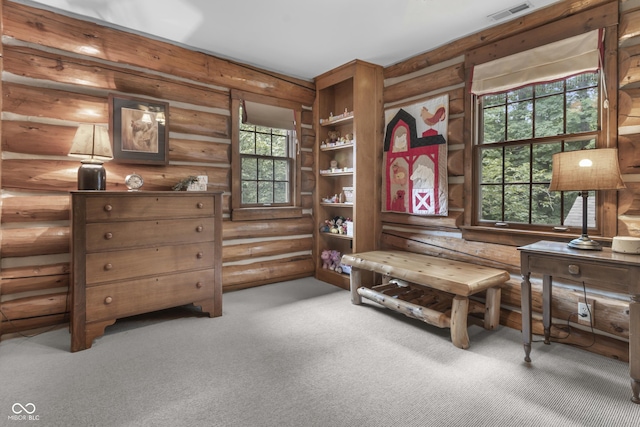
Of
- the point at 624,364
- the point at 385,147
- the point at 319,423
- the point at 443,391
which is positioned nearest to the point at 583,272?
the point at 624,364

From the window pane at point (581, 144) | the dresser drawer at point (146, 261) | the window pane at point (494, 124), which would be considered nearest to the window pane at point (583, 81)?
the window pane at point (581, 144)

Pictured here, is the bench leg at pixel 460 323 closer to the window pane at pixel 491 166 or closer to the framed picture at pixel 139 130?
the window pane at pixel 491 166

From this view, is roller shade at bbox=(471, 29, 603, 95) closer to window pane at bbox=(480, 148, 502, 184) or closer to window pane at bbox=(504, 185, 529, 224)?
window pane at bbox=(480, 148, 502, 184)

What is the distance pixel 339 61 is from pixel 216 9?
1735 millimetres

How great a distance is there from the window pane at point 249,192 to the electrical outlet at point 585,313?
3.71 m

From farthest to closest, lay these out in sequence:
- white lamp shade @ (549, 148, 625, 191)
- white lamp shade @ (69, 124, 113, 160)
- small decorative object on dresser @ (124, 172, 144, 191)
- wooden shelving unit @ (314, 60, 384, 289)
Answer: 1. wooden shelving unit @ (314, 60, 384, 289)
2. small decorative object on dresser @ (124, 172, 144, 191)
3. white lamp shade @ (69, 124, 113, 160)
4. white lamp shade @ (549, 148, 625, 191)

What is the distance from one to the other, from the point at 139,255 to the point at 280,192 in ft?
7.44

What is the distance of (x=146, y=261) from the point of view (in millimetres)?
3090

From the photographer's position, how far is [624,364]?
2.52 m

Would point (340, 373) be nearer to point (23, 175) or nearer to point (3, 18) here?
point (23, 175)

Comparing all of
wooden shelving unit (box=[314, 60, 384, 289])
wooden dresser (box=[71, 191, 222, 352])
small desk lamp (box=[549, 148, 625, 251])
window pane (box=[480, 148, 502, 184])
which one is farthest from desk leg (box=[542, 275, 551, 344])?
wooden dresser (box=[71, 191, 222, 352])

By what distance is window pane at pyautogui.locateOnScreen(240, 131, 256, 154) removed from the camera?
4527mm

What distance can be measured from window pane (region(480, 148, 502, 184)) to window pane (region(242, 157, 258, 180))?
284cm

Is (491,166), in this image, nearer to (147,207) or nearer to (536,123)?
(536,123)
